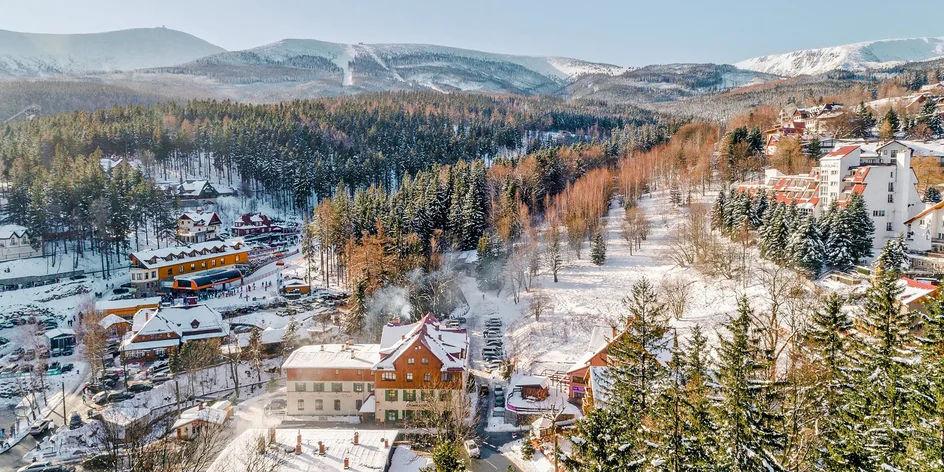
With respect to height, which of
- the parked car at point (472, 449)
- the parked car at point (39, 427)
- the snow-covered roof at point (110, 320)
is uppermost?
the snow-covered roof at point (110, 320)

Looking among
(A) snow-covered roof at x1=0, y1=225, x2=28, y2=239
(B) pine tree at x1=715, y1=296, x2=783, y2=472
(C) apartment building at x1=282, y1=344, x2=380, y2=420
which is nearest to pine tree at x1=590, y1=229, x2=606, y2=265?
(C) apartment building at x1=282, y1=344, x2=380, y2=420

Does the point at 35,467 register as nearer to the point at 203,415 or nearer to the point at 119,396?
the point at 203,415


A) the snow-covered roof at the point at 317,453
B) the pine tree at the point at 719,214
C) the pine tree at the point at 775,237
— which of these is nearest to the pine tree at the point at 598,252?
the pine tree at the point at 719,214

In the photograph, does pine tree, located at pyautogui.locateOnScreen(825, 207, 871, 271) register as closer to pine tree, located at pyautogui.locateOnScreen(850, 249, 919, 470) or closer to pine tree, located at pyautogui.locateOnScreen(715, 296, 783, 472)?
pine tree, located at pyautogui.locateOnScreen(850, 249, 919, 470)

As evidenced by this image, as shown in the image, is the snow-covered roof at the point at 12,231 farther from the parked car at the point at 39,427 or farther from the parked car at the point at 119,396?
the parked car at the point at 39,427

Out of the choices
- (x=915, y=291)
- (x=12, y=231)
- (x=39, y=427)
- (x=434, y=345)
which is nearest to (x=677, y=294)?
(x=915, y=291)
